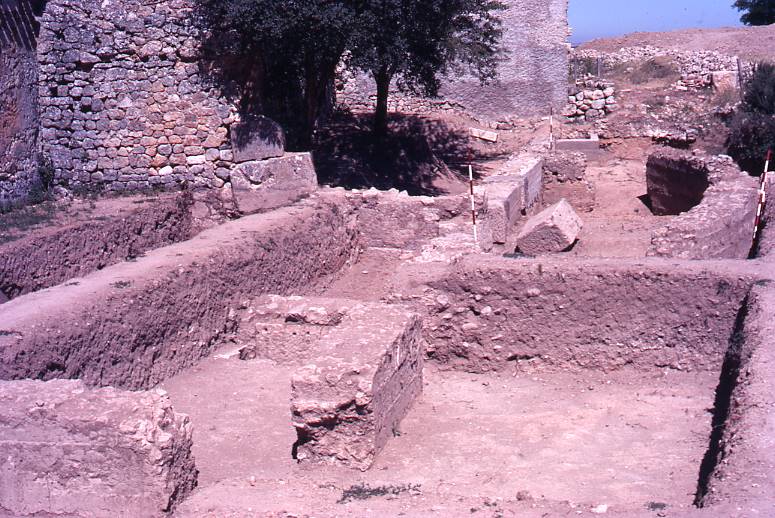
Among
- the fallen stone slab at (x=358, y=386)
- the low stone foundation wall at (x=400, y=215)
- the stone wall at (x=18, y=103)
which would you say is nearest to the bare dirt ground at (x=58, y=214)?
the stone wall at (x=18, y=103)

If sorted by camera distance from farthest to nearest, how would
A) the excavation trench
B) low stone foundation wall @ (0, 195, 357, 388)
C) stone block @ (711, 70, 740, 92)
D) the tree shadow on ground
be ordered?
stone block @ (711, 70, 740, 92)
the tree shadow on ground
low stone foundation wall @ (0, 195, 357, 388)
the excavation trench

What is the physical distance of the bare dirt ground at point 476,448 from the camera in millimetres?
4734

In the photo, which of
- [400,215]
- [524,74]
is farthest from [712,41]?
[400,215]

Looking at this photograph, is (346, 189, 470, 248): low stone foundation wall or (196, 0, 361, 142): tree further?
(196, 0, 361, 142): tree

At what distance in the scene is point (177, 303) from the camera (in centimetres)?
754

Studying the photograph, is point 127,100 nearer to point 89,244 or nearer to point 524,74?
point 89,244

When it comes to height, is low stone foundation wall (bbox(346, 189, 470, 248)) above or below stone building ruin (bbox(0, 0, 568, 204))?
below

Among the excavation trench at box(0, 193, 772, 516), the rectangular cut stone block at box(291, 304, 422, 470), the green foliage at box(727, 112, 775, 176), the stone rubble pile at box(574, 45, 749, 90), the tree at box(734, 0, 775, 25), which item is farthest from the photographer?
the tree at box(734, 0, 775, 25)

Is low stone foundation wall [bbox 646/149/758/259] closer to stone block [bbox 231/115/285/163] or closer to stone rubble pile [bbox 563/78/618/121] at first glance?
stone block [bbox 231/115/285/163]

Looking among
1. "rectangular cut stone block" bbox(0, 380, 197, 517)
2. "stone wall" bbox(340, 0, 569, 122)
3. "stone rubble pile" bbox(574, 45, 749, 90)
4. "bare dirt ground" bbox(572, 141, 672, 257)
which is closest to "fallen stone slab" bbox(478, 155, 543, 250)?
"bare dirt ground" bbox(572, 141, 672, 257)

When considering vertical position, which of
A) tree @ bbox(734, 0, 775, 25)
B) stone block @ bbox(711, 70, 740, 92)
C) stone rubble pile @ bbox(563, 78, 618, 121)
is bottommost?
stone rubble pile @ bbox(563, 78, 618, 121)

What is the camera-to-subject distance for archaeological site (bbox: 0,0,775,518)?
184 inches

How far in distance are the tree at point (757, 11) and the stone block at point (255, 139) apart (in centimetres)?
3947

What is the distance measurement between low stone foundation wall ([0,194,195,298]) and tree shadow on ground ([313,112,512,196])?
4424mm
